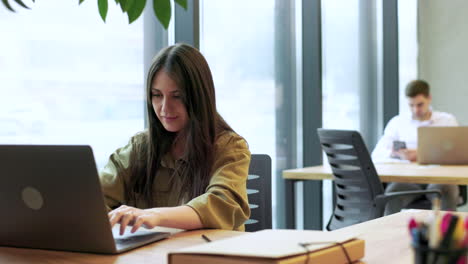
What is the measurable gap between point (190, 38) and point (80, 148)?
2487 mm

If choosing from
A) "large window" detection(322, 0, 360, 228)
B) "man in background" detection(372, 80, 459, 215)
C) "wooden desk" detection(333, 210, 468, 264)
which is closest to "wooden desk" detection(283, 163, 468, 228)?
"man in background" detection(372, 80, 459, 215)

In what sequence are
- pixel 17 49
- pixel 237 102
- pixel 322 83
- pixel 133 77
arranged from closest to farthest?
pixel 17 49
pixel 133 77
pixel 237 102
pixel 322 83

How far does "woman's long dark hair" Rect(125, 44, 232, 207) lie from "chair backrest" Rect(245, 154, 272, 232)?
0.18 meters

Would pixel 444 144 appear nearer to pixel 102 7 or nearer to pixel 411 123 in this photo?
pixel 411 123

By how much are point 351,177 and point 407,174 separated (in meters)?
0.34

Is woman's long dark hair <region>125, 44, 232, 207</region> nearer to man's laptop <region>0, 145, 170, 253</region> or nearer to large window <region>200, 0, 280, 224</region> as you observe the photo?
man's laptop <region>0, 145, 170, 253</region>

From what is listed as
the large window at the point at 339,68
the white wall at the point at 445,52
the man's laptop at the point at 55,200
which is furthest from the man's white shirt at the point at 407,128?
the man's laptop at the point at 55,200

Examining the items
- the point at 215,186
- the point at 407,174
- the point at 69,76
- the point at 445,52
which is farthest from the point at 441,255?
the point at 445,52

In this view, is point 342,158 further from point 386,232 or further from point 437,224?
point 437,224

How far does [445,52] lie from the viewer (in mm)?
7043

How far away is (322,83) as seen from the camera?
5.36m

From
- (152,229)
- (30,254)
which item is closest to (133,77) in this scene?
(152,229)

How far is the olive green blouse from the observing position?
1.88m

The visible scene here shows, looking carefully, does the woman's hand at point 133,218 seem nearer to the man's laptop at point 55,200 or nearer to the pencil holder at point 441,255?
the man's laptop at point 55,200
